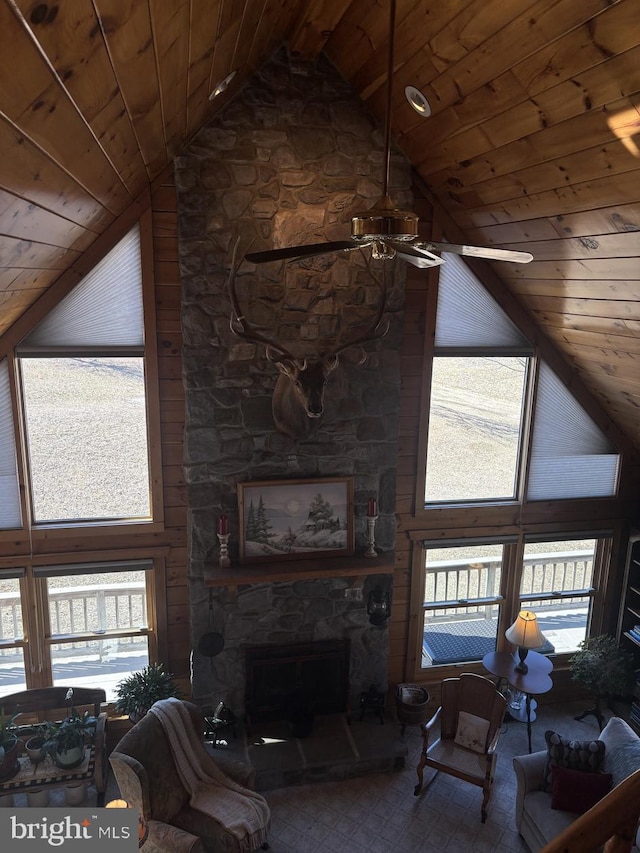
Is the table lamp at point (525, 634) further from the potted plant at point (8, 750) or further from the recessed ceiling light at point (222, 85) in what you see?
the recessed ceiling light at point (222, 85)

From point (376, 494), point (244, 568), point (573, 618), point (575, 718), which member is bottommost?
point (575, 718)

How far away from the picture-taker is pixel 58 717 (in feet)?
17.1

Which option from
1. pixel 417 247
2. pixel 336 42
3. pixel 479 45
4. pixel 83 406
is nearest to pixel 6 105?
pixel 417 247

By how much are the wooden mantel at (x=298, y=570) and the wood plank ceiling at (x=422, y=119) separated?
2.33 m

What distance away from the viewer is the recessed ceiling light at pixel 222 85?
11.9 feet

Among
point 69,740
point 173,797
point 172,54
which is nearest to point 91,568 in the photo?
point 69,740

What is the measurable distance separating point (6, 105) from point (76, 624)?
4.65m

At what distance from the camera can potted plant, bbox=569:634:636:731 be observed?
18.5 ft

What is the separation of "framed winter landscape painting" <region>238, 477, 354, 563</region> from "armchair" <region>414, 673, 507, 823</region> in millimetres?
1415

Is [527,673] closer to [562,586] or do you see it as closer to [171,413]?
[562,586]

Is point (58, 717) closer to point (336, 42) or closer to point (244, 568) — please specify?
point (244, 568)

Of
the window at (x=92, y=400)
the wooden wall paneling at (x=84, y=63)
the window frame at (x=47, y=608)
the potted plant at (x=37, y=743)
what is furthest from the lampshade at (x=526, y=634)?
the wooden wall paneling at (x=84, y=63)

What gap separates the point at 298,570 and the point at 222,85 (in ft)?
10.9

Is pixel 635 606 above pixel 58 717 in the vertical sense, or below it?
above
